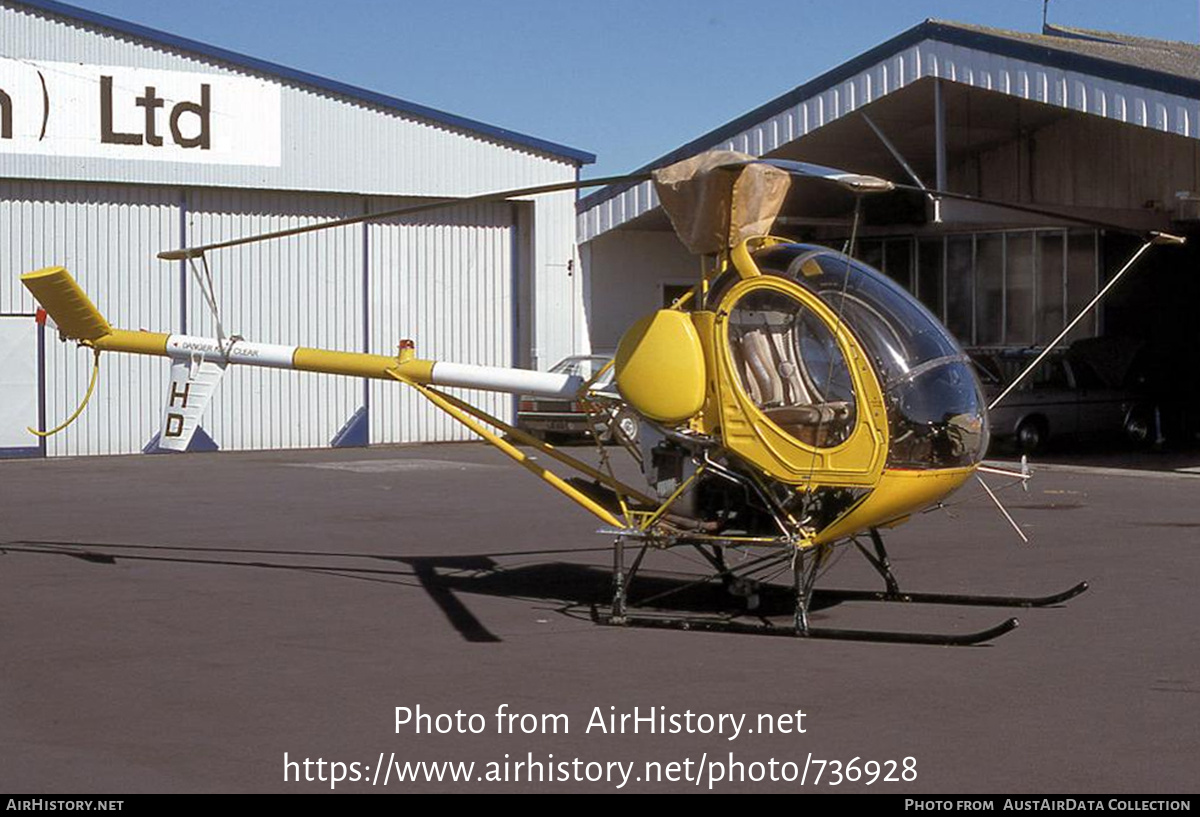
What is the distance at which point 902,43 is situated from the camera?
2448 centimetres

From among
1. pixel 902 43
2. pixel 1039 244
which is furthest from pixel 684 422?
pixel 1039 244

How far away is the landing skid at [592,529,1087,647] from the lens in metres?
9.73

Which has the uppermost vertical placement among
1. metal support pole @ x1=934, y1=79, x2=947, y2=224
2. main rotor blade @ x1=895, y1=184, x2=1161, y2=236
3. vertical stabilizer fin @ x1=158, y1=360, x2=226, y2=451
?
metal support pole @ x1=934, y1=79, x2=947, y2=224

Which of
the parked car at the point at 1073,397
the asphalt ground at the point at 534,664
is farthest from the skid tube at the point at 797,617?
the parked car at the point at 1073,397

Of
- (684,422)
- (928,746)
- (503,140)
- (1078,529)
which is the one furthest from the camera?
(503,140)

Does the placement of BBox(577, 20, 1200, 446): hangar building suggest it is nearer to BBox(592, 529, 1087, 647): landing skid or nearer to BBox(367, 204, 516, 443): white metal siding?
BBox(367, 204, 516, 443): white metal siding

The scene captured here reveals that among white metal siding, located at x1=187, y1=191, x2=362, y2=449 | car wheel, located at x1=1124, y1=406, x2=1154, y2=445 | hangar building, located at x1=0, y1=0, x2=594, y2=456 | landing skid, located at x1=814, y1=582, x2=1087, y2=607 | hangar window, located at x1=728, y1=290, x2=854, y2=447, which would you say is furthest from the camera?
white metal siding, located at x1=187, y1=191, x2=362, y2=449

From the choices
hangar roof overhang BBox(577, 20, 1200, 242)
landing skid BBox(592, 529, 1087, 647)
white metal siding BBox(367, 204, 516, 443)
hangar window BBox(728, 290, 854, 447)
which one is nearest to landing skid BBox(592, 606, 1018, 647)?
landing skid BBox(592, 529, 1087, 647)

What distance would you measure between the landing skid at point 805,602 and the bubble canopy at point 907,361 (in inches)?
39.6

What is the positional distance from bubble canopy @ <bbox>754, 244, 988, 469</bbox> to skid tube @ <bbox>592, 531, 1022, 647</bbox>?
999 mm

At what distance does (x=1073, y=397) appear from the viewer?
85.7 ft

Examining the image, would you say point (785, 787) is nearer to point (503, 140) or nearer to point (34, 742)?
point (34, 742)

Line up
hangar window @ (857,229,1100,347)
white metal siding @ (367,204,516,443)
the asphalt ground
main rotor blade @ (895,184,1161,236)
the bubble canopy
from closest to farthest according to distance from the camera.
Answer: the asphalt ground
main rotor blade @ (895,184,1161,236)
the bubble canopy
white metal siding @ (367,204,516,443)
hangar window @ (857,229,1100,347)
